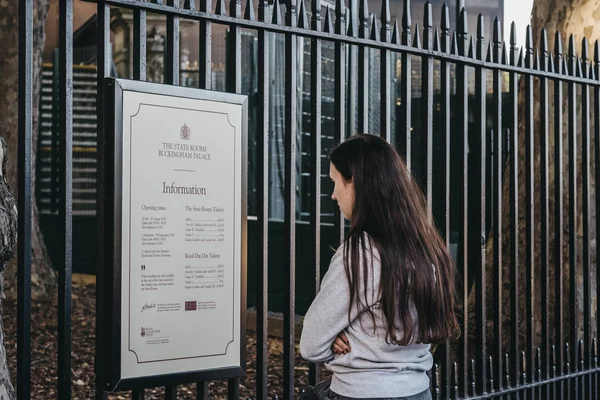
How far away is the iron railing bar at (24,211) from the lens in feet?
10.3

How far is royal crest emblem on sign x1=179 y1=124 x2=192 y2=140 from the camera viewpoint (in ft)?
11.3

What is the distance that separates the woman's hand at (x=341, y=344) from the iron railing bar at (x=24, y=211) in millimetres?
Answer: 1093

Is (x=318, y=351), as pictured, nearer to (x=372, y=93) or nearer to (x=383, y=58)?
(x=383, y=58)

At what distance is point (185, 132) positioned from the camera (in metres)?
3.44

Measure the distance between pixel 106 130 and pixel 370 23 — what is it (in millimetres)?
1666

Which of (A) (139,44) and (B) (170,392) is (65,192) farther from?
(B) (170,392)

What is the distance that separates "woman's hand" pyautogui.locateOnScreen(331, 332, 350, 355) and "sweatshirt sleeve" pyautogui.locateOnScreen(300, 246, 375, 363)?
21 millimetres

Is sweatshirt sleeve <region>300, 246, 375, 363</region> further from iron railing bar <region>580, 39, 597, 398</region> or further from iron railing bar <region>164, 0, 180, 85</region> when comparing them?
iron railing bar <region>580, 39, 597, 398</region>

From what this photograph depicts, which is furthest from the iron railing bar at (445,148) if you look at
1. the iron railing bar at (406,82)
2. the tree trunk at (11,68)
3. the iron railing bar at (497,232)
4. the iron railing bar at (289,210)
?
the tree trunk at (11,68)

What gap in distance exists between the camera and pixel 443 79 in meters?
4.64

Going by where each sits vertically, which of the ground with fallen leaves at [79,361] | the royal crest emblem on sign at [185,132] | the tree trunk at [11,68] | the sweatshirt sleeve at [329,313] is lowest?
the ground with fallen leaves at [79,361]

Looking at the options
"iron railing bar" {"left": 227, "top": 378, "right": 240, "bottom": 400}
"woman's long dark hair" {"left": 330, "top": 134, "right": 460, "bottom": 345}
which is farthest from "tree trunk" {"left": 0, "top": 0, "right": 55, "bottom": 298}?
"woman's long dark hair" {"left": 330, "top": 134, "right": 460, "bottom": 345}

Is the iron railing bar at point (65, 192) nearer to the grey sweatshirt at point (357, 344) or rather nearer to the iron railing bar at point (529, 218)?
the grey sweatshirt at point (357, 344)

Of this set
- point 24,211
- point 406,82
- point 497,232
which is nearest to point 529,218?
point 497,232
